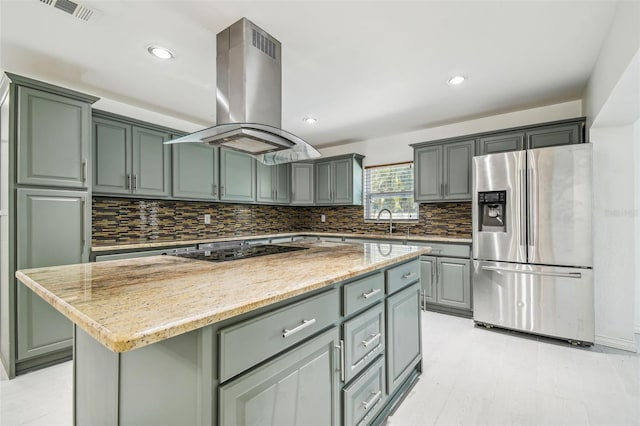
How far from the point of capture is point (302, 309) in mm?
1212

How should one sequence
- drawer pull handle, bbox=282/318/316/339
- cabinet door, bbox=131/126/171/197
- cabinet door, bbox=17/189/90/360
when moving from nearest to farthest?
drawer pull handle, bbox=282/318/316/339 → cabinet door, bbox=17/189/90/360 → cabinet door, bbox=131/126/171/197

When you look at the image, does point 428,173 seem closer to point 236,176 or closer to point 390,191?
point 390,191

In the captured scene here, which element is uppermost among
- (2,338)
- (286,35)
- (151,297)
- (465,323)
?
(286,35)

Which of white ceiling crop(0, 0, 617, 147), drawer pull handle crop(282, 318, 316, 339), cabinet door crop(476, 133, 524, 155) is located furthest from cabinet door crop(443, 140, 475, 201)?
drawer pull handle crop(282, 318, 316, 339)

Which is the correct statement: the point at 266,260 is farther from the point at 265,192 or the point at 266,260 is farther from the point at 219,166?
the point at 265,192

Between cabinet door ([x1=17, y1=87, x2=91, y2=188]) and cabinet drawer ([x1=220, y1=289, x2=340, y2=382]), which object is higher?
cabinet door ([x1=17, y1=87, x2=91, y2=188])

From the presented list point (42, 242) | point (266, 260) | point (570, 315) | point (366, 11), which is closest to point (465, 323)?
point (570, 315)

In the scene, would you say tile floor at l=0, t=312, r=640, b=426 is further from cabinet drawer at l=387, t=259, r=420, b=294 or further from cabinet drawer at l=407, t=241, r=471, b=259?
cabinet drawer at l=407, t=241, r=471, b=259

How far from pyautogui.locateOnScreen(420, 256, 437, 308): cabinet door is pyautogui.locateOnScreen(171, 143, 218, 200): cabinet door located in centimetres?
283

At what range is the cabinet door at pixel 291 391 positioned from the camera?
3.10 feet

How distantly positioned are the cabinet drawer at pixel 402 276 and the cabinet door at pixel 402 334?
0.04 meters

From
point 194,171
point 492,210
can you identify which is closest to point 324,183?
point 194,171

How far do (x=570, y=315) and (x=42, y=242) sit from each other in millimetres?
4504

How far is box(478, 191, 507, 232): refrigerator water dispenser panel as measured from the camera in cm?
306
